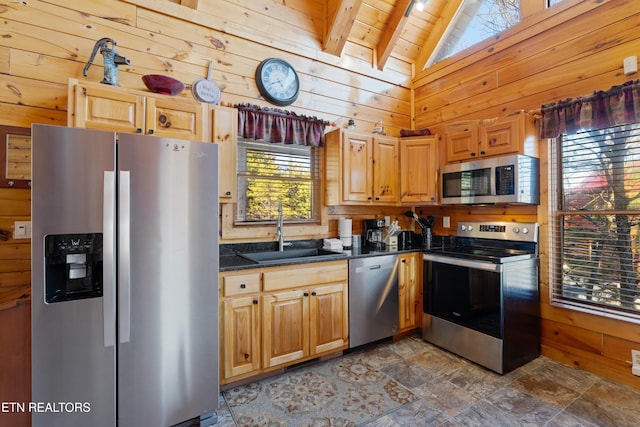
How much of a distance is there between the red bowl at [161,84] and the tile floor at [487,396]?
222cm

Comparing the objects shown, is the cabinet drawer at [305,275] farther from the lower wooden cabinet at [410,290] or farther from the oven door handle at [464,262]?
the oven door handle at [464,262]

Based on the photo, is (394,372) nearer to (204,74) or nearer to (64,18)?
(204,74)

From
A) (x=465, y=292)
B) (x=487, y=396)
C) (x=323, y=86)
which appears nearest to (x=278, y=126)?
(x=323, y=86)

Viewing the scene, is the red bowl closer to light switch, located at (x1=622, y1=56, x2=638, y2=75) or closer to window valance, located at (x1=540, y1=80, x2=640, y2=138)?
window valance, located at (x1=540, y1=80, x2=640, y2=138)

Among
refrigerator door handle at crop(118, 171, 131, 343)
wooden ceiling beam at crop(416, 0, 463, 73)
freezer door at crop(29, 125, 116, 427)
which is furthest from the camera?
wooden ceiling beam at crop(416, 0, 463, 73)

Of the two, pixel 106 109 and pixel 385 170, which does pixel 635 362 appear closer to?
pixel 385 170

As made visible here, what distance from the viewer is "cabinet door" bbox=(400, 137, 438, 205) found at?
3.24 meters

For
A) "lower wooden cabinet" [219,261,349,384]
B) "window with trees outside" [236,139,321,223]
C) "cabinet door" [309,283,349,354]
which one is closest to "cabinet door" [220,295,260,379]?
"lower wooden cabinet" [219,261,349,384]

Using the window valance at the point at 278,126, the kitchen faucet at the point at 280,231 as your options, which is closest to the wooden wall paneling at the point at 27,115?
the window valance at the point at 278,126

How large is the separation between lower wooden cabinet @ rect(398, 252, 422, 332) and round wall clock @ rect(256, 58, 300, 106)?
6.47 feet

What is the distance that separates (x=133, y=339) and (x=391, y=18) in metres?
4.02

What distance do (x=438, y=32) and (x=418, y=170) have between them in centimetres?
192

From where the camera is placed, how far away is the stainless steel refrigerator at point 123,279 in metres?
1.46

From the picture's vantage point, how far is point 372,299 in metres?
2.78
